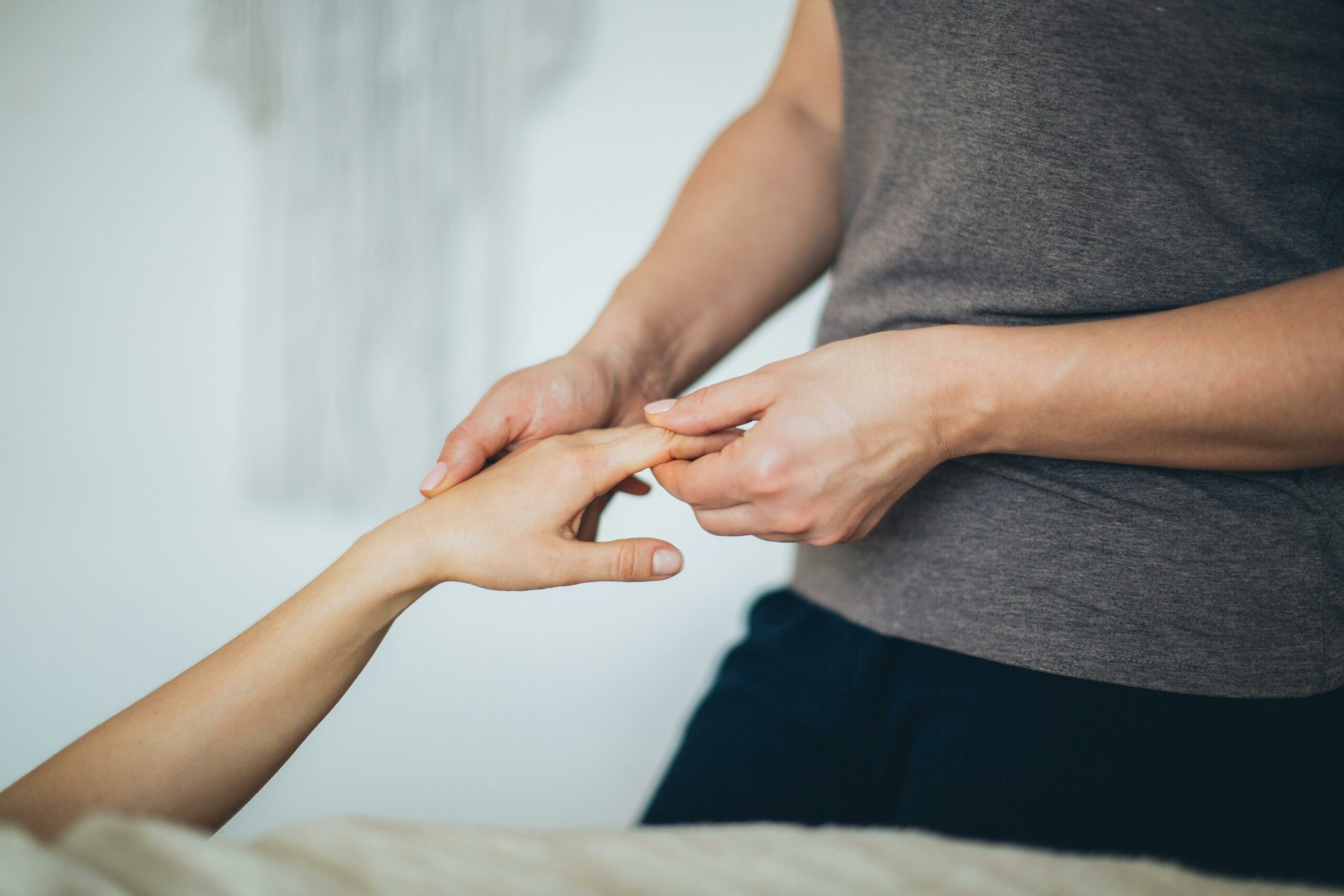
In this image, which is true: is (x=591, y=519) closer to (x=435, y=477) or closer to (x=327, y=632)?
(x=435, y=477)

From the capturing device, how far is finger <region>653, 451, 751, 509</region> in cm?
61

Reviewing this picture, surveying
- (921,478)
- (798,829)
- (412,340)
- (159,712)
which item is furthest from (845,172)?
(412,340)

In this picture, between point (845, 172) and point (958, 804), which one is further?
point (845, 172)

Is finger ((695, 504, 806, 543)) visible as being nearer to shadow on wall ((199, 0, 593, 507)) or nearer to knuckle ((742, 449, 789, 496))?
knuckle ((742, 449, 789, 496))

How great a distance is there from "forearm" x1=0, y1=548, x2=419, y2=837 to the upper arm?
74 centimetres

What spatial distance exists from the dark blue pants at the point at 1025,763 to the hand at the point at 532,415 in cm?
28

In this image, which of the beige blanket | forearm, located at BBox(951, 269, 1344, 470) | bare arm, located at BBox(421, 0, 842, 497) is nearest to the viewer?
the beige blanket

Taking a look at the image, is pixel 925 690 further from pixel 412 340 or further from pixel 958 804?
pixel 412 340

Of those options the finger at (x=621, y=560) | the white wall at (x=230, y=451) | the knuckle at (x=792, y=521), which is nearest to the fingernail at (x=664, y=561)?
the finger at (x=621, y=560)

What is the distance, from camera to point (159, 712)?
58 cm

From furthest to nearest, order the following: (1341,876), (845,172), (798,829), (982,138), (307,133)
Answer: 1. (307,133)
2. (845,172)
3. (982,138)
4. (1341,876)
5. (798,829)

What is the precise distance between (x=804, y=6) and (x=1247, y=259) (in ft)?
1.98

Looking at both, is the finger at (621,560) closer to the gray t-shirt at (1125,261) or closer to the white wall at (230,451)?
the gray t-shirt at (1125,261)

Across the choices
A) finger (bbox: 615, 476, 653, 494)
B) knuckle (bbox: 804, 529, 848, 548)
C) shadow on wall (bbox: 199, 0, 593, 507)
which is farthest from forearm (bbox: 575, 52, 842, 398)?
shadow on wall (bbox: 199, 0, 593, 507)
